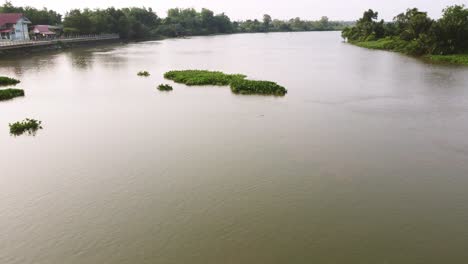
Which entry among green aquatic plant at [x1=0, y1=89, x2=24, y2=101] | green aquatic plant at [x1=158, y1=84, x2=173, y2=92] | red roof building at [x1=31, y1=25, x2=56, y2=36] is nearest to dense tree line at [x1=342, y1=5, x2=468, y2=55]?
green aquatic plant at [x1=158, y1=84, x2=173, y2=92]

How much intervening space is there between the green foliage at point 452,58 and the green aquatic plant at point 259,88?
27164 mm

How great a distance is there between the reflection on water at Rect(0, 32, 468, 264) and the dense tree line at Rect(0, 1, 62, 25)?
86.4m

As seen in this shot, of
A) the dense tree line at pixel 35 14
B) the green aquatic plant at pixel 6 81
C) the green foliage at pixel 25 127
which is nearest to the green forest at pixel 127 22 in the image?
the dense tree line at pixel 35 14

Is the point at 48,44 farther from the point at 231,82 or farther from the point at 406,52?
the point at 406,52

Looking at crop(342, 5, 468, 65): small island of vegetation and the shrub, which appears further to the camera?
crop(342, 5, 468, 65): small island of vegetation

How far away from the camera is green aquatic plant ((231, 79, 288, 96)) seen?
96.8ft

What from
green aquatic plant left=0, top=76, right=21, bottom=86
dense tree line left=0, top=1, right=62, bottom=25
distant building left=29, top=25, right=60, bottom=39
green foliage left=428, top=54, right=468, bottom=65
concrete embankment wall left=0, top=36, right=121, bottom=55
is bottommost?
green aquatic plant left=0, top=76, right=21, bottom=86

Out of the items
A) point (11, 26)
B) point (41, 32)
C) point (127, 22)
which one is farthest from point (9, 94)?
point (127, 22)

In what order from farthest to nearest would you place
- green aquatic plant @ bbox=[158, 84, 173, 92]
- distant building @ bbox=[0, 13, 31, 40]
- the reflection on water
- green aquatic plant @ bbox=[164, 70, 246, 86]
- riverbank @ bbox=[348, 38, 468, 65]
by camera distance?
1. distant building @ bbox=[0, 13, 31, 40]
2. riverbank @ bbox=[348, 38, 468, 65]
3. green aquatic plant @ bbox=[164, 70, 246, 86]
4. green aquatic plant @ bbox=[158, 84, 173, 92]
5. the reflection on water

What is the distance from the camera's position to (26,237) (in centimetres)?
1052

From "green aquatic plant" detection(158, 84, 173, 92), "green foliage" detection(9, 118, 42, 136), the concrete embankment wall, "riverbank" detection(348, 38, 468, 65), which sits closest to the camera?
"green foliage" detection(9, 118, 42, 136)

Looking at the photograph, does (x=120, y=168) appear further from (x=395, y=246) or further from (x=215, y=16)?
(x=215, y=16)

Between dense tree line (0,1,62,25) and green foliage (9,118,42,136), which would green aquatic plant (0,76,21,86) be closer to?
green foliage (9,118,42,136)

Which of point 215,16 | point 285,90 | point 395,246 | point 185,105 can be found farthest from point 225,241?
point 215,16
